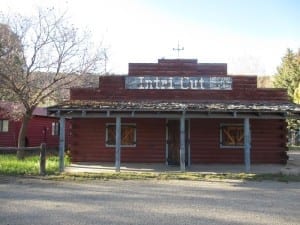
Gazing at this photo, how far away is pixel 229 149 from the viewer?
22906mm

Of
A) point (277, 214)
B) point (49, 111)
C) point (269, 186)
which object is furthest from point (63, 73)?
point (277, 214)

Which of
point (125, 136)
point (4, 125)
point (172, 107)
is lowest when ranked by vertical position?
point (125, 136)

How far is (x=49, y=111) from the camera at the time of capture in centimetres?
1964

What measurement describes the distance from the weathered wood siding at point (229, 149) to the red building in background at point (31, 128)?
11.5m

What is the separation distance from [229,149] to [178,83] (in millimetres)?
3920

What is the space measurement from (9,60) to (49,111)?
25.0 feet

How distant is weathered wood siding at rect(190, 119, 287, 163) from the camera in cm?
2288

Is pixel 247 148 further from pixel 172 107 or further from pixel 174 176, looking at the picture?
pixel 174 176

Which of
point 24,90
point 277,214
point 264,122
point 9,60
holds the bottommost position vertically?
point 277,214

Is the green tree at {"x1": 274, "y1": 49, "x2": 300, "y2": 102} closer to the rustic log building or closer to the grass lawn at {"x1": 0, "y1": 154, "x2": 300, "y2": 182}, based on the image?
the rustic log building

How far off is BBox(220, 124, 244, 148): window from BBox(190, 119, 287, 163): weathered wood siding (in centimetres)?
19

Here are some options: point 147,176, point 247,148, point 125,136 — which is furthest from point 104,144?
point 247,148

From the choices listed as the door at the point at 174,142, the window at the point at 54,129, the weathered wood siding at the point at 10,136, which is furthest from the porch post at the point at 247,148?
the window at the point at 54,129

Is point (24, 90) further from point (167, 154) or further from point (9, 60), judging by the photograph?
point (167, 154)
